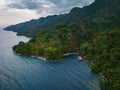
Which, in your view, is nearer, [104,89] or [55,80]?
[104,89]

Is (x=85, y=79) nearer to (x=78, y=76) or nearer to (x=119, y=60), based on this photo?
(x=78, y=76)

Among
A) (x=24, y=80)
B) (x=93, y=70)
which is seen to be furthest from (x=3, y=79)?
(x=93, y=70)

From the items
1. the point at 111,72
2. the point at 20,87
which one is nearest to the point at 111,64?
the point at 111,72

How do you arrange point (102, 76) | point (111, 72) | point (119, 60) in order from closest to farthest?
point (111, 72)
point (102, 76)
point (119, 60)

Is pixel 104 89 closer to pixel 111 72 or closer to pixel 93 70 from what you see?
pixel 111 72

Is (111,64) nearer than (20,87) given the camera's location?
No

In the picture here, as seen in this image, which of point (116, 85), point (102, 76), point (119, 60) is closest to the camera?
point (116, 85)

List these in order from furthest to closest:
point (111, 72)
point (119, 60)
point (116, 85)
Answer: point (119, 60)
point (111, 72)
point (116, 85)

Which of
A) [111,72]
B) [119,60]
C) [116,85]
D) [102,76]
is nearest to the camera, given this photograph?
[116,85]
